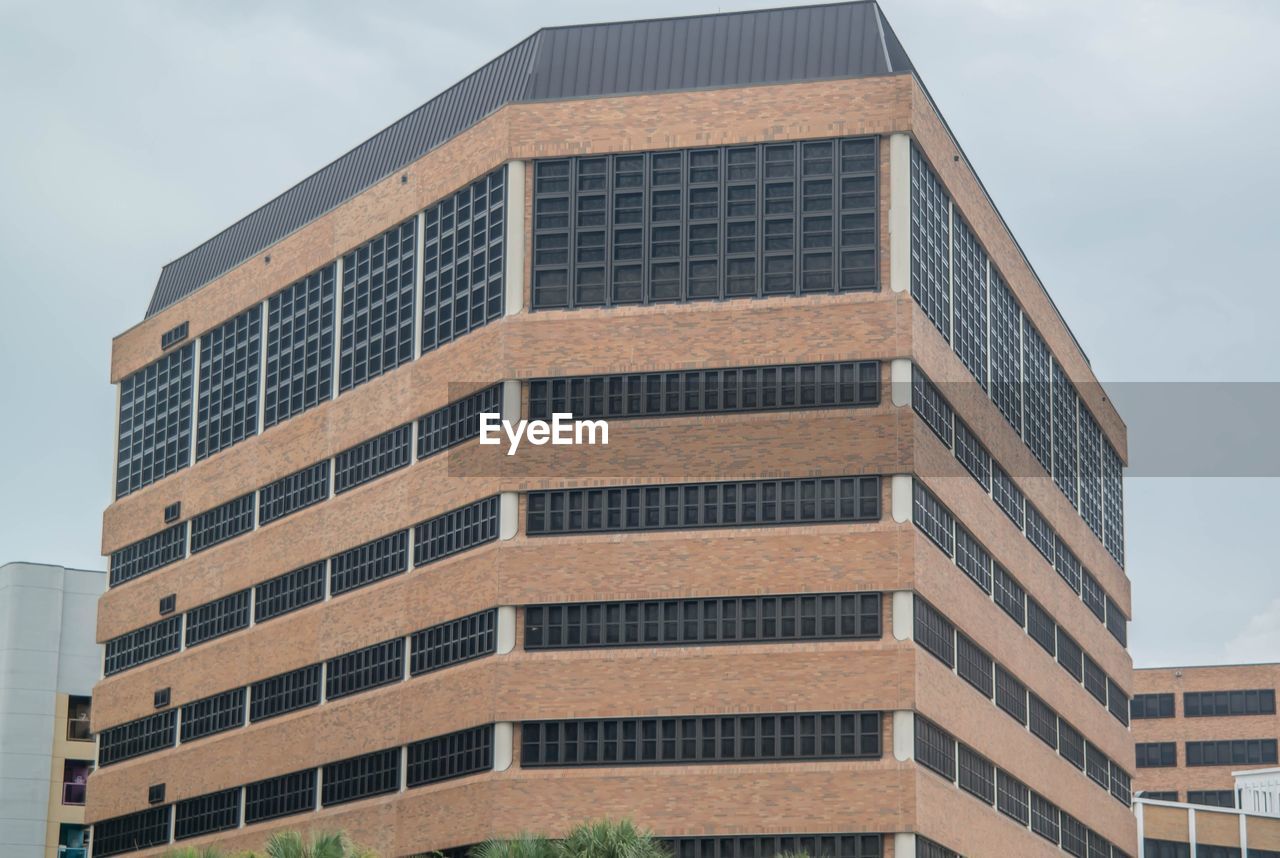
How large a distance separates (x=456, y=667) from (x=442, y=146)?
19.6 metres

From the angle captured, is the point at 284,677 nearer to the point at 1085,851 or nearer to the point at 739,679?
the point at 739,679

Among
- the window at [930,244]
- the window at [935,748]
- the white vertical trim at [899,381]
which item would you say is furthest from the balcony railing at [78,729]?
the white vertical trim at [899,381]

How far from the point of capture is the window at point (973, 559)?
249 ft

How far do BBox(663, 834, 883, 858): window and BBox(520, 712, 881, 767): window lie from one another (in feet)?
8.22

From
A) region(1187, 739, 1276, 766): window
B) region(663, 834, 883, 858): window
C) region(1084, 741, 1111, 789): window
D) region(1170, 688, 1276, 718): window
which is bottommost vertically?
region(663, 834, 883, 858): window

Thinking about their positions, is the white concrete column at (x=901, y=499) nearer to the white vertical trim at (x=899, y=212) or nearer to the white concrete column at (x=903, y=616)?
the white concrete column at (x=903, y=616)

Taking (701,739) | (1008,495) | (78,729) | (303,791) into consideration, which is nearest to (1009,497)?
(1008,495)

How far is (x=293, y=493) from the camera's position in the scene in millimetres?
85875

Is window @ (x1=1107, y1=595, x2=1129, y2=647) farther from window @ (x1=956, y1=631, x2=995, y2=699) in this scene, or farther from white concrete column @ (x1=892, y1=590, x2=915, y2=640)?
white concrete column @ (x1=892, y1=590, x2=915, y2=640)

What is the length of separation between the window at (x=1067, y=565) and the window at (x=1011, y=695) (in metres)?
9.56

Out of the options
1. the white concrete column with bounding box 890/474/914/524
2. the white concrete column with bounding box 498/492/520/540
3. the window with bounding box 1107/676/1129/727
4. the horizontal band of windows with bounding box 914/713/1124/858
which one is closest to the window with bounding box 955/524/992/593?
the horizontal band of windows with bounding box 914/713/1124/858

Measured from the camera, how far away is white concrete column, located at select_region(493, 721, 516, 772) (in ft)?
230

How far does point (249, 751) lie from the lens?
85.8m

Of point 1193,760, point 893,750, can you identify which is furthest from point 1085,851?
point 1193,760
